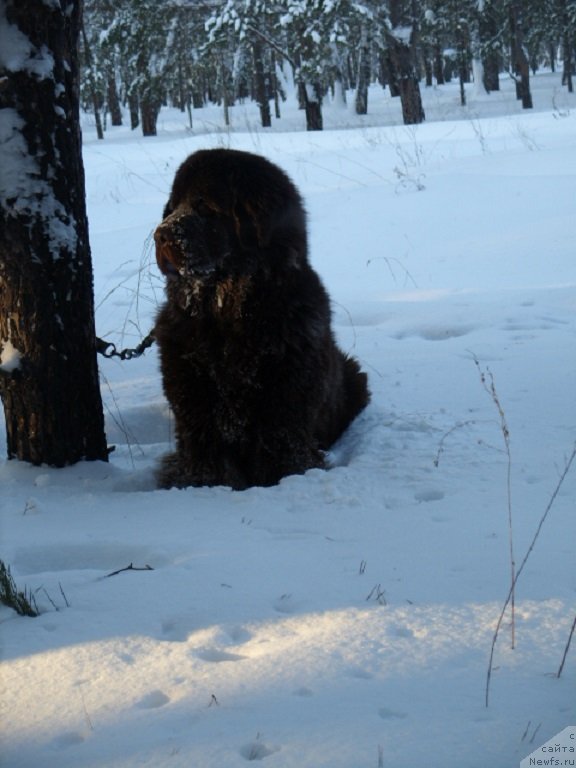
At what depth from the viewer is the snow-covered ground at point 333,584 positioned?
1.66m

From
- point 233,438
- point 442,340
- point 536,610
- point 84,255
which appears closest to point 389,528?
point 536,610

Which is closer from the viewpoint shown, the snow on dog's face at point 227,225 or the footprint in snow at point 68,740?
the footprint in snow at point 68,740

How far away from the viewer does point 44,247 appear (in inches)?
131

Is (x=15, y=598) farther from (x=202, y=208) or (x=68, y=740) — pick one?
(x=202, y=208)

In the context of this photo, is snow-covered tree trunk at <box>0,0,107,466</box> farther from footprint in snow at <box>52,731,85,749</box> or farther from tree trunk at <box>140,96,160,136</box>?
tree trunk at <box>140,96,160,136</box>

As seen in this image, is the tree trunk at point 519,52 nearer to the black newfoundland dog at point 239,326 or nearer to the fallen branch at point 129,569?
the black newfoundland dog at point 239,326

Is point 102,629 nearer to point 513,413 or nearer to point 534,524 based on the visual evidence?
point 534,524

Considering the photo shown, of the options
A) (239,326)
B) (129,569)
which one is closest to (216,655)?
(129,569)

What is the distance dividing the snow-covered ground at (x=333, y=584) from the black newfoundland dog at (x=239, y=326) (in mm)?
344

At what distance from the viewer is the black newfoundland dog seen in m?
3.42

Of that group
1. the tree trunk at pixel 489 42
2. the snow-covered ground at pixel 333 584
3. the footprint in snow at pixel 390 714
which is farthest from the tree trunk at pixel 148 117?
the footprint in snow at pixel 390 714

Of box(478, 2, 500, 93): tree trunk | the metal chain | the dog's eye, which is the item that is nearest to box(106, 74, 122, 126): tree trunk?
box(478, 2, 500, 93): tree trunk

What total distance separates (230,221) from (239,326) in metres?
0.47

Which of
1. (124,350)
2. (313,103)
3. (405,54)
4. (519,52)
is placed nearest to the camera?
(124,350)
